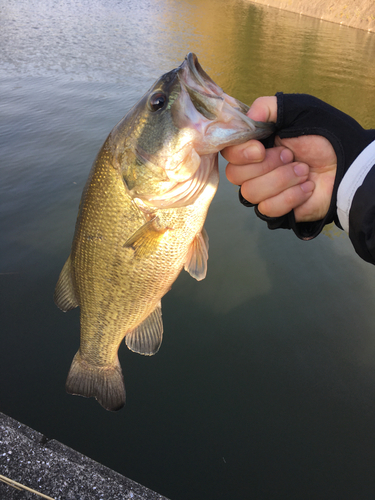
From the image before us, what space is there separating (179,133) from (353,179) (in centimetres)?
94

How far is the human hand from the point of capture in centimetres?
167

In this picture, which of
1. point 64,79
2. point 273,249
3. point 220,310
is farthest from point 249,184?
point 64,79

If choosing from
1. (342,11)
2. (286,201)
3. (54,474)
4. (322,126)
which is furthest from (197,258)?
(342,11)

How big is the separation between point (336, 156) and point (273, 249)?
2919 millimetres

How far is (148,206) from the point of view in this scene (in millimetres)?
1734

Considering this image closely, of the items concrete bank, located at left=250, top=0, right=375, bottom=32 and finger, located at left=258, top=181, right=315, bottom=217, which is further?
concrete bank, located at left=250, top=0, right=375, bottom=32

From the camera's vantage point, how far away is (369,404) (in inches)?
123

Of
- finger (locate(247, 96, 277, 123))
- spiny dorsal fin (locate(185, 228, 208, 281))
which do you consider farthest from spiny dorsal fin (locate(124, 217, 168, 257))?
finger (locate(247, 96, 277, 123))

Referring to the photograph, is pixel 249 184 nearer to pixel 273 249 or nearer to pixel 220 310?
pixel 220 310

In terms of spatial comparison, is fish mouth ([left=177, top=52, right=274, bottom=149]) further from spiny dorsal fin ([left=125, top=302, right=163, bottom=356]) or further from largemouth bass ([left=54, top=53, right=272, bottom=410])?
spiny dorsal fin ([left=125, top=302, right=163, bottom=356])

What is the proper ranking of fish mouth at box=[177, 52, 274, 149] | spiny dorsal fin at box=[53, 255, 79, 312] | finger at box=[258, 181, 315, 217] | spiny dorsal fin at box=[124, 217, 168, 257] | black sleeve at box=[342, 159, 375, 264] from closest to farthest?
fish mouth at box=[177, 52, 274, 149]
black sleeve at box=[342, 159, 375, 264]
spiny dorsal fin at box=[124, 217, 168, 257]
finger at box=[258, 181, 315, 217]
spiny dorsal fin at box=[53, 255, 79, 312]

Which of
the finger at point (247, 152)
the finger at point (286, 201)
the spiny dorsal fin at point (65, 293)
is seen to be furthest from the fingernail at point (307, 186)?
the spiny dorsal fin at point (65, 293)

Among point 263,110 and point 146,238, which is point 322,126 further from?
point 146,238

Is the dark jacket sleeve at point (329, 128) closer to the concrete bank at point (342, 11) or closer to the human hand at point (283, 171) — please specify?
the human hand at point (283, 171)
